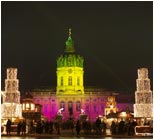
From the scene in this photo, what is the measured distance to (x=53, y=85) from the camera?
211 feet

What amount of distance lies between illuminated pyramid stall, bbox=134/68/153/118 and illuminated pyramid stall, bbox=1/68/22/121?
445cm

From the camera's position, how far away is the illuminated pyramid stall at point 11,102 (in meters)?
19.1

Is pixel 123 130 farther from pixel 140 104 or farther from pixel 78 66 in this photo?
pixel 78 66

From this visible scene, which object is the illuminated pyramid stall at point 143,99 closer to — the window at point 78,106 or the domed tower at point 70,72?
the window at point 78,106

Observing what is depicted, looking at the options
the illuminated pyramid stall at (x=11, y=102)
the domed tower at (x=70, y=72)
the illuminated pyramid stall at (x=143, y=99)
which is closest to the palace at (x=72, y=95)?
the domed tower at (x=70, y=72)

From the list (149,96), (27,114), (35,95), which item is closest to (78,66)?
(35,95)

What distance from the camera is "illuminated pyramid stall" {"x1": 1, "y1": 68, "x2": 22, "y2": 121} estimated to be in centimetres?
1912

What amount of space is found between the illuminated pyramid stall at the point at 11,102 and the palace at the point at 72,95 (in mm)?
34003

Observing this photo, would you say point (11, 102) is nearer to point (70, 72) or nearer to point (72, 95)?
point (72, 95)

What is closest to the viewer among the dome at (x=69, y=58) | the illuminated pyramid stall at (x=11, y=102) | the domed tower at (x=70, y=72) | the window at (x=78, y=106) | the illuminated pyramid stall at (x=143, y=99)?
the illuminated pyramid stall at (x=11, y=102)

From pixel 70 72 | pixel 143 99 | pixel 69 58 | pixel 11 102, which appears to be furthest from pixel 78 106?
pixel 11 102

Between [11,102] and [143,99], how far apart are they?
500cm

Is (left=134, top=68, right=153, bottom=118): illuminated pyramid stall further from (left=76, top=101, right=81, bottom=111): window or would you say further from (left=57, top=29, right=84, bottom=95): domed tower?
(left=57, top=29, right=84, bottom=95): domed tower

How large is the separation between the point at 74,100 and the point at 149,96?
39.9 metres
